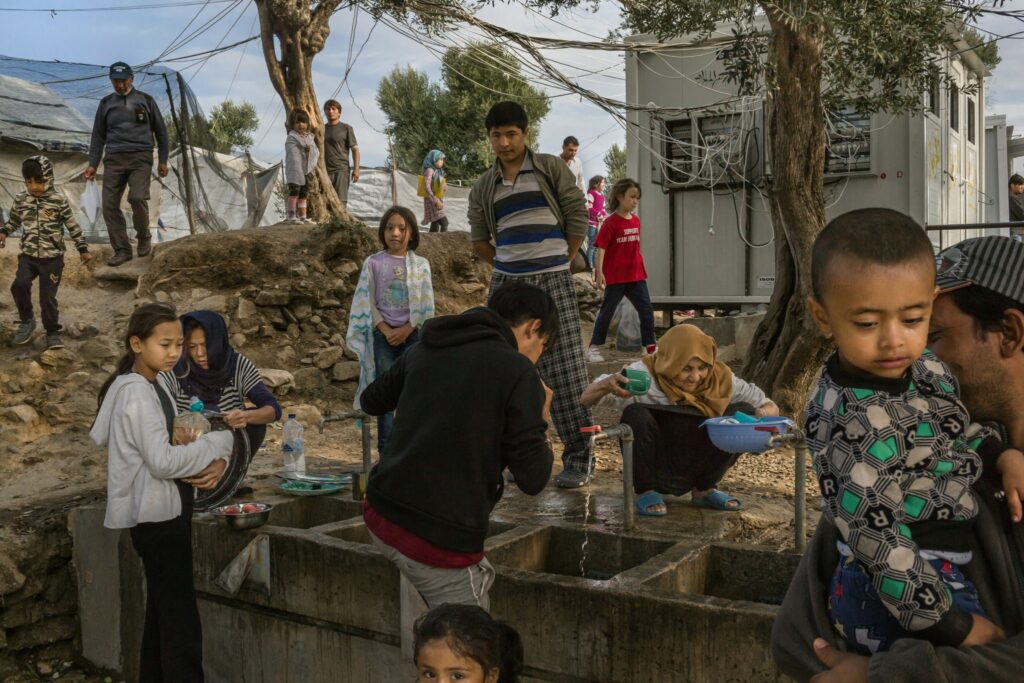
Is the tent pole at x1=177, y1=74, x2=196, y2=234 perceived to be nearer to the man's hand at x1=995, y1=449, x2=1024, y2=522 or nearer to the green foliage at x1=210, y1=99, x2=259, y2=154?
the man's hand at x1=995, y1=449, x2=1024, y2=522

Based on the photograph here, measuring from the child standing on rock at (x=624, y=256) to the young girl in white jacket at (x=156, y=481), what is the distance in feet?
16.6

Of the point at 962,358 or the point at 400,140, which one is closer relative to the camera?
the point at 962,358

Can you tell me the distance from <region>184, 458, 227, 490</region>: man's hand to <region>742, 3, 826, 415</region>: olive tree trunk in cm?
436

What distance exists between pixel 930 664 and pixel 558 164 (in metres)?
4.13

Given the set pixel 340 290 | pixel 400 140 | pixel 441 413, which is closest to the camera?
pixel 441 413

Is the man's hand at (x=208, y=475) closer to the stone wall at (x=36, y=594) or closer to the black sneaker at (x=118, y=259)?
the stone wall at (x=36, y=594)

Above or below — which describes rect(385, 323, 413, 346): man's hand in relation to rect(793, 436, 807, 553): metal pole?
above

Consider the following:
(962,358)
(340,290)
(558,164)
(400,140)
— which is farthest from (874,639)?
(400,140)

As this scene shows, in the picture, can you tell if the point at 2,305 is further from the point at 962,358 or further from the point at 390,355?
the point at 962,358

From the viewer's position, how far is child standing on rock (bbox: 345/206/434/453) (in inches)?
241

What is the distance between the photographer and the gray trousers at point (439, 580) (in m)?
2.98

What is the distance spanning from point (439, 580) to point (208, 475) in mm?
1592

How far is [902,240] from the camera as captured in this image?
4.92 ft

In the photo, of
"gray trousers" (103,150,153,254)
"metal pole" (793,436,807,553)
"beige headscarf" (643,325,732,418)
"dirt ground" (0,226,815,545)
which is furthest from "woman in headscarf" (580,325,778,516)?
"gray trousers" (103,150,153,254)
